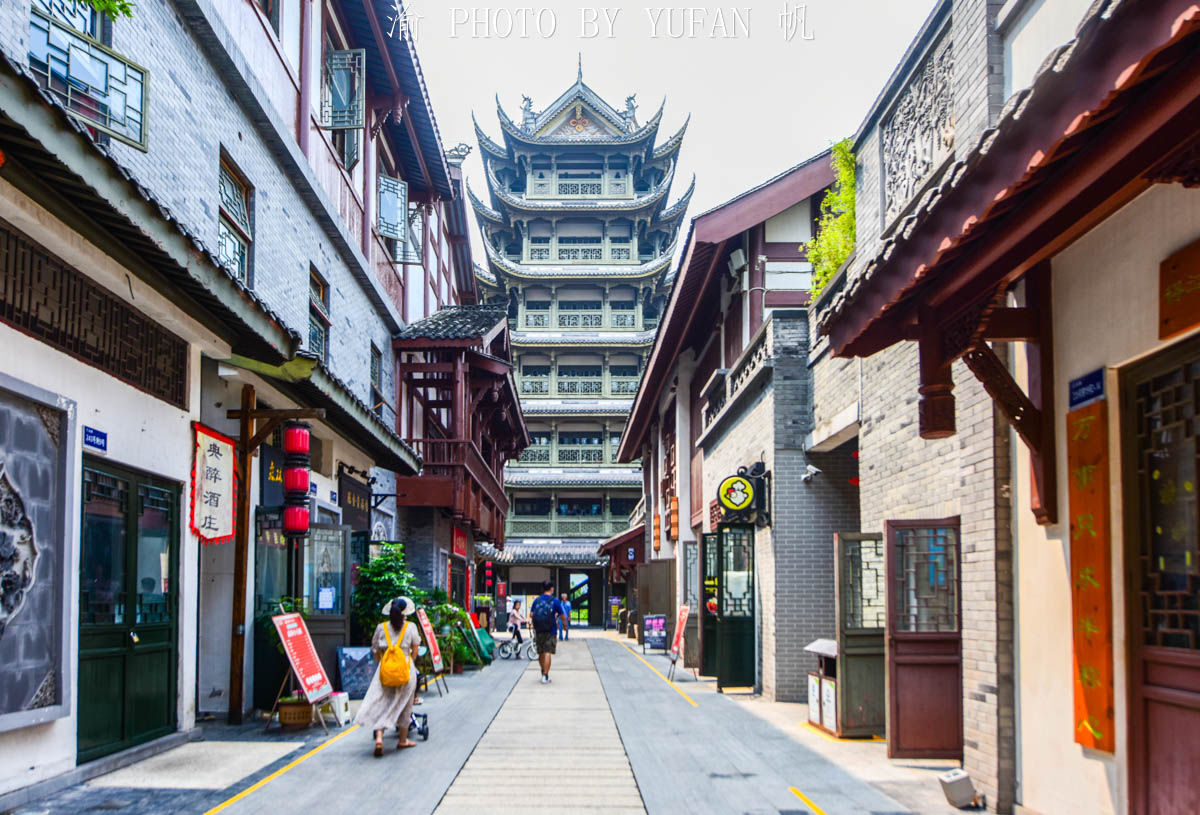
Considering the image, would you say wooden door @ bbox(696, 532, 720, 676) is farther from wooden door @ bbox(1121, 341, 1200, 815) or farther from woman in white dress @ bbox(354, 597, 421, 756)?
wooden door @ bbox(1121, 341, 1200, 815)

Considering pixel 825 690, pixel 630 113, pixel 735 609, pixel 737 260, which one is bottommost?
pixel 825 690

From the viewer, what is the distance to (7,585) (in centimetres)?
758

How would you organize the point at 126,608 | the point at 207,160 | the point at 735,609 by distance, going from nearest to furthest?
the point at 126,608, the point at 207,160, the point at 735,609

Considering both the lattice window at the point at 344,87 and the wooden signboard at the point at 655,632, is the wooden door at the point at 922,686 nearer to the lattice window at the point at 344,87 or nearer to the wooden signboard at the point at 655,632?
the lattice window at the point at 344,87

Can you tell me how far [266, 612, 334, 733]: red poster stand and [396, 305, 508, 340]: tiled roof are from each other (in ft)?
43.7

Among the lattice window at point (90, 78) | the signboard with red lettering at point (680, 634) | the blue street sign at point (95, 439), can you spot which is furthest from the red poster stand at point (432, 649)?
the lattice window at point (90, 78)

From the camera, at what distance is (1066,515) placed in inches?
285

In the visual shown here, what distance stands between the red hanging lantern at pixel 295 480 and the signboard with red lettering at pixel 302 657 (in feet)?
4.43

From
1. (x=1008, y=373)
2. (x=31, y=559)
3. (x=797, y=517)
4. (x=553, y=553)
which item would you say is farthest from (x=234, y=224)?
(x=553, y=553)

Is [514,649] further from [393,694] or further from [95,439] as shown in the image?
[95,439]

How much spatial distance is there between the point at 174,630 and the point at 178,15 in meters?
6.44

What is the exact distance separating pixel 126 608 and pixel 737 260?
12.4m

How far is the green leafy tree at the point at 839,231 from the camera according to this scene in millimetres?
13438

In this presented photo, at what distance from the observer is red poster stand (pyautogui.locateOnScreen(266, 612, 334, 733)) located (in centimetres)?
1155
